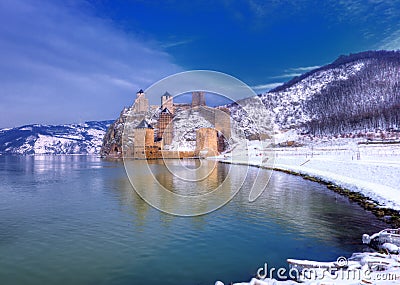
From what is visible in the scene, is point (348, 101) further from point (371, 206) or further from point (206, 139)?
point (371, 206)

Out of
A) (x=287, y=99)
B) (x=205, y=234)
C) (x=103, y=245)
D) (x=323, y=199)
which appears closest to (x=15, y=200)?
(x=103, y=245)

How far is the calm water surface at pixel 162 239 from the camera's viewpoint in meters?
8.33

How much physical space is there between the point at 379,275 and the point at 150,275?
5799mm

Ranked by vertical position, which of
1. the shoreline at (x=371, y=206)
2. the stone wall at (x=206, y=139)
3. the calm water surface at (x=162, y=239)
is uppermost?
the stone wall at (x=206, y=139)

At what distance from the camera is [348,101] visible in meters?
149

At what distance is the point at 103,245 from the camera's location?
1066 centimetres

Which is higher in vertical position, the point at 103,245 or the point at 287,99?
the point at 287,99

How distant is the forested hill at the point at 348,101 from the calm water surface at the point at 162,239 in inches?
3832

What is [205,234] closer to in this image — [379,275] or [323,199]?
[379,275]

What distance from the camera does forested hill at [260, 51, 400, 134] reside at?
10738cm

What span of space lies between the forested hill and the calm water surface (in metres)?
97.3

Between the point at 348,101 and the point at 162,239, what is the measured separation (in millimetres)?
161112

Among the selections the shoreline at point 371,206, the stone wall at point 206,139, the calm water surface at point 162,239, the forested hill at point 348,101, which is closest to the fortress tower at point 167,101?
the calm water surface at point 162,239

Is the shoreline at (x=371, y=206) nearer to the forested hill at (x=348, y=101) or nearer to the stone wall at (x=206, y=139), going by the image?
the stone wall at (x=206, y=139)
